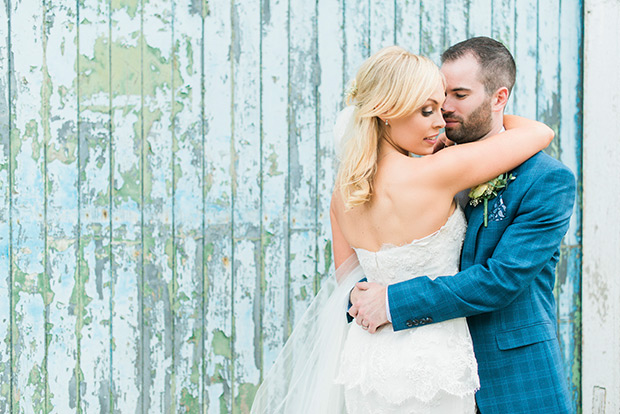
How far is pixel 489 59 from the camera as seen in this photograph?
2041mm

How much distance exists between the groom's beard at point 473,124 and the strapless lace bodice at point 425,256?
0.31 metres

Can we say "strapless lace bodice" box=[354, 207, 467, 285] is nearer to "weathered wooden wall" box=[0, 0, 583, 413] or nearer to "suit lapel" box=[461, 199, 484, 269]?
"suit lapel" box=[461, 199, 484, 269]

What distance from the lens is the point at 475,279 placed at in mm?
1748

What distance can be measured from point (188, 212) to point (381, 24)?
1322mm

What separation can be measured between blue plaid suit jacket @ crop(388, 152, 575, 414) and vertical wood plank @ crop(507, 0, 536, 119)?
4.37 ft

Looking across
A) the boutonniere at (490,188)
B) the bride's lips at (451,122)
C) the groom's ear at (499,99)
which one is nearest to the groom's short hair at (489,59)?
the groom's ear at (499,99)

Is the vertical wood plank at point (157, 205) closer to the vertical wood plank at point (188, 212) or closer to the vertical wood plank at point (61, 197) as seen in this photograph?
the vertical wood plank at point (188, 212)

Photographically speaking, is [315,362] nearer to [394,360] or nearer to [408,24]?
[394,360]

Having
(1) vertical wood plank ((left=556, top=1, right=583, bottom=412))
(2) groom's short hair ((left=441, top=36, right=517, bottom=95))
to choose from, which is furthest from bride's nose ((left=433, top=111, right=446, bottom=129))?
(1) vertical wood plank ((left=556, top=1, right=583, bottom=412))

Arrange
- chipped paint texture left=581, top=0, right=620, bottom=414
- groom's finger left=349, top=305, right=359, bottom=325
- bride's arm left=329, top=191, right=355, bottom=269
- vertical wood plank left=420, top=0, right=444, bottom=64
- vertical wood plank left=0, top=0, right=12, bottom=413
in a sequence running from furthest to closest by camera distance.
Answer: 1. chipped paint texture left=581, top=0, right=620, bottom=414
2. vertical wood plank left=420, top=0, right=444, bottom=64
3. vertical wood plank left=0, top=0, right=12, bottom=413
4. bride's arm left=329, top=191, right=355, bottom=269
5. groom's finger left=349, top=305, right=359, bottom=325

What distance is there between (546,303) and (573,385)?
5.22ft

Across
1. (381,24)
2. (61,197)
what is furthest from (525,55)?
(61,197)

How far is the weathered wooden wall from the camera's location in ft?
8.74

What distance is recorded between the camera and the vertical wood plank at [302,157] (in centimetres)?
283
